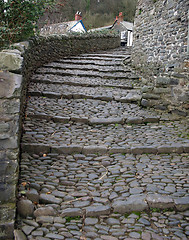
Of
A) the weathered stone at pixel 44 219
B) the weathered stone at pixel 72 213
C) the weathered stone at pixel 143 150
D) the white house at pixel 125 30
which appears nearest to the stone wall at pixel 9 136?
the weathered stone at pixel 44 219

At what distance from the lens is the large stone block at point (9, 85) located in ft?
9.23

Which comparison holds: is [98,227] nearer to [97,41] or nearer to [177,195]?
[177,195]

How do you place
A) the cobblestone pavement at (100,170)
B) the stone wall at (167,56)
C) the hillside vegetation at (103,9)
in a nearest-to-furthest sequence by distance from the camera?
the cobblestone pavement at (100,170), the stone wall at (167,56), the hillside vegetation at (103,9)

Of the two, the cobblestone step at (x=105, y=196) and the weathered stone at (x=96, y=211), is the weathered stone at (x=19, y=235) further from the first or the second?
the weathered stone at (x=96, y=211)

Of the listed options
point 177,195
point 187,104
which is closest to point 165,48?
point 187,104

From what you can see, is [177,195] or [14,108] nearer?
[14,108]

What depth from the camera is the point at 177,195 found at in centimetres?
320

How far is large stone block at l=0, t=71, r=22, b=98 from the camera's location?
2812mm

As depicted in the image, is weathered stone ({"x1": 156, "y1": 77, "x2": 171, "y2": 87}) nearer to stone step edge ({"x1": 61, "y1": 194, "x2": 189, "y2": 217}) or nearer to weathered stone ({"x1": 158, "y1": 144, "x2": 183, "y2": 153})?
weathered stone ({"x1": 158, "y1": 144, "x2": 183, "y2": 153})

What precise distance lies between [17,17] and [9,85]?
14.5 ft

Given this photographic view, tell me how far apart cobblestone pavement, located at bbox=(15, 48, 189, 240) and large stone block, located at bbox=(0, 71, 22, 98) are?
121cm

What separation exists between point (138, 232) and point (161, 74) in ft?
16.3

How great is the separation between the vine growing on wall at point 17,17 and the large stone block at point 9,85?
279cm

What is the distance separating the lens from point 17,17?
654 cm
